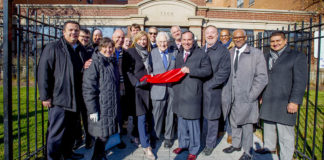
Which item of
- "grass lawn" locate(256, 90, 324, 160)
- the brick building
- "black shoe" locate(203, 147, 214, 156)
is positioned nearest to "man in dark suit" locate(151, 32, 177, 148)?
"black shoe" locate(203, 147, 214, 156)

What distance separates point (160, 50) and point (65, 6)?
42.6 ft

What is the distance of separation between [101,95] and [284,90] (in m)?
2.78

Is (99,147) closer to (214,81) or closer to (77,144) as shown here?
(77,144)

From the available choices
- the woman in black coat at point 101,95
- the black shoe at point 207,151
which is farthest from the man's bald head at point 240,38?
the woman in black coat at point 101,95

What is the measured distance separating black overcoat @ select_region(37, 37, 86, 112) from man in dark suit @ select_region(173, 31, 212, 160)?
1.71m

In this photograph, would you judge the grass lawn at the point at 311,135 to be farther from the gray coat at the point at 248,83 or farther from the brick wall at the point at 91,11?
the brick wall at the point at 91,11

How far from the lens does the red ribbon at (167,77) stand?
366 cm

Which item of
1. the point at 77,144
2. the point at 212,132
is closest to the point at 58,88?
the point at 77,144

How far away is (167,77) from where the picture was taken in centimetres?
377

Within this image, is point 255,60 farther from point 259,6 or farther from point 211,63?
point 259,6

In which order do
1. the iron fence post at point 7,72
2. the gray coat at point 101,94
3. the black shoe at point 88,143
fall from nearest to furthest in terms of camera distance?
1. the iron fence post at point 7,72
2. the gray coat at point 101,94
3. the black shoe at point 88,143

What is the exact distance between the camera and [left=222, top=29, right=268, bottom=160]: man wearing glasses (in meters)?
3.56

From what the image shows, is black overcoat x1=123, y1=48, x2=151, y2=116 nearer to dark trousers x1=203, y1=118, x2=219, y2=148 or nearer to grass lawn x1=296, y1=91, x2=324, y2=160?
dark trousers x1=203, y1=118, x2=219, y2=148

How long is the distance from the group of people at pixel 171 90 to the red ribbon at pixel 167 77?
0.09 meters
